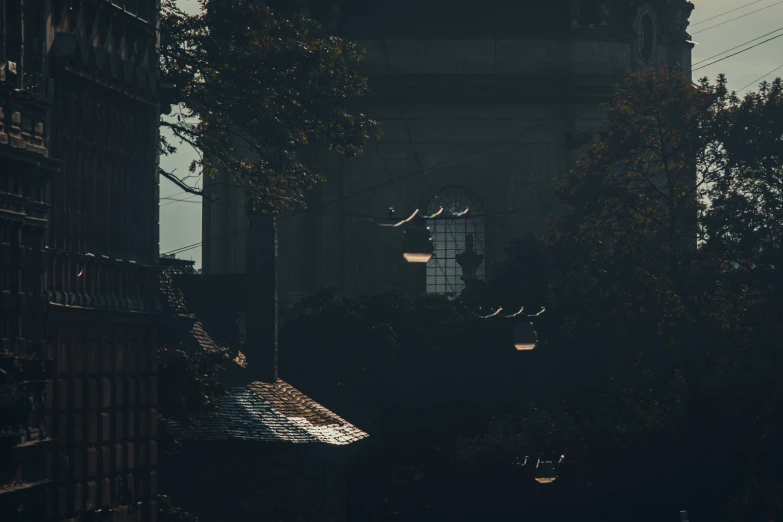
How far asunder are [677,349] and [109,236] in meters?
14.5

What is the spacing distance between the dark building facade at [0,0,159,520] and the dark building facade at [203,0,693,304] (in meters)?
31.3

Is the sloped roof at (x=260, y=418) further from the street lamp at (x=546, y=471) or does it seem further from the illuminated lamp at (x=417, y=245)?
the illuminated lamp at (x=417, y=245)

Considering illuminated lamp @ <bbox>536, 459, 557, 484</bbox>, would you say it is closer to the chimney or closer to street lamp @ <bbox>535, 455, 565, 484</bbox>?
street lamp @ <bbox>535, 455, 565, 484</bbox>

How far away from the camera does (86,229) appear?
2483cm

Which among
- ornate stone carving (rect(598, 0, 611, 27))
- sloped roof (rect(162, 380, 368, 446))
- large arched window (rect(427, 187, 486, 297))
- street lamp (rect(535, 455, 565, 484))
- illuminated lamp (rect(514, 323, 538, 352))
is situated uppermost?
ornate stone carving (rect(598, 0, 611, 27))

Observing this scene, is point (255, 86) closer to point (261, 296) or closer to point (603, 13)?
point (261, 296)

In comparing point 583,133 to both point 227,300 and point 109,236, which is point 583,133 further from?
point 109,236

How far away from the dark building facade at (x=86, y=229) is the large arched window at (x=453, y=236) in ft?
108

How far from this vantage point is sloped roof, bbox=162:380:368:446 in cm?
3341

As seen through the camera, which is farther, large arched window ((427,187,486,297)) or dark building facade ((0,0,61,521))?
large arched window ((427,187,486,297))

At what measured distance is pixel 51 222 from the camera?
23328 millimetres

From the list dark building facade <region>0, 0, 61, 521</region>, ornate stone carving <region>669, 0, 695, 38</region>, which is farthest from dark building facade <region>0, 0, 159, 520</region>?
ornate stone carving <region>669, 0, 695, 38</region>

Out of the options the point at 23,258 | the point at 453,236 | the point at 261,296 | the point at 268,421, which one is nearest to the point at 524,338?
the point at 268,421

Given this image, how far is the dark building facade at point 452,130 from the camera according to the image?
58906 millimetres
